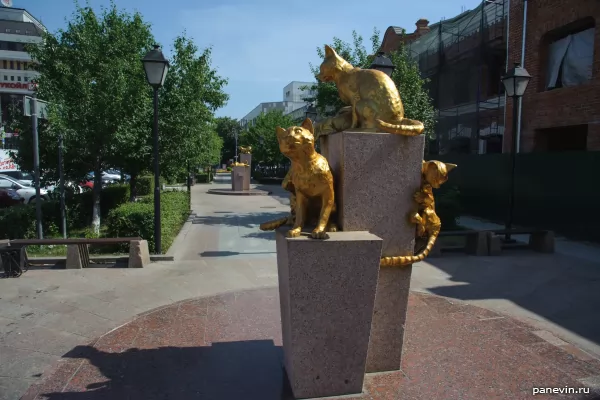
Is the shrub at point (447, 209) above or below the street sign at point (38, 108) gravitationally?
below

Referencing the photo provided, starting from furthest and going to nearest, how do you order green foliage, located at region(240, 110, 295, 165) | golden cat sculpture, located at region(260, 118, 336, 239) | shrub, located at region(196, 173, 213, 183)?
1. shrub, located at region(196, 173, 213, 183)
2. green foliage, located at region(240, 110, 295, 165)
3. golden cat sculpture, located at region(260, 118, 336, 239)

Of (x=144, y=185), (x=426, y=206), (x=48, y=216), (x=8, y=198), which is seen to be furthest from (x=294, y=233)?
(x=8, y=198)

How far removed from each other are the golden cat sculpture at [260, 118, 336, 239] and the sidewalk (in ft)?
4.83

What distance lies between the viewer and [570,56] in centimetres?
1419

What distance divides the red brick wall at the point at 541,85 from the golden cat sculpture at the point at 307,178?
12015 millimetres

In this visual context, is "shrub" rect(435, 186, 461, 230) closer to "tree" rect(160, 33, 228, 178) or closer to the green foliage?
"tree" rect(160, 33, 228, 178)

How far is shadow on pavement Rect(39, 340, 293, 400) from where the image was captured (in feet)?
12.0

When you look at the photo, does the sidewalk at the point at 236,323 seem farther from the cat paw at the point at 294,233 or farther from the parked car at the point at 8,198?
the parked car at the point at 8,198

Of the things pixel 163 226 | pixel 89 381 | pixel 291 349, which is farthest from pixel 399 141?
pixel 163 226

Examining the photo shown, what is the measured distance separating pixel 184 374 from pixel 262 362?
Answer: 29.3 inches

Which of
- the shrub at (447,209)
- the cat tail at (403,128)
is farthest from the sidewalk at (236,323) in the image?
the shrub at (447,209)

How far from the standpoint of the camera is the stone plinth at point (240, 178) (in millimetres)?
27422

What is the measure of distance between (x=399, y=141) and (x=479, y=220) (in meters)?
13.7

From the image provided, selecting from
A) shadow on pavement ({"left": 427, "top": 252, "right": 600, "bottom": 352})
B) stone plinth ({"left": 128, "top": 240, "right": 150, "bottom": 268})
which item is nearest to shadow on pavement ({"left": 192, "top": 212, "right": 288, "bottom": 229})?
stone plinth ({"left": 128, "top": 240, "right": 150, "bottom": 268})
